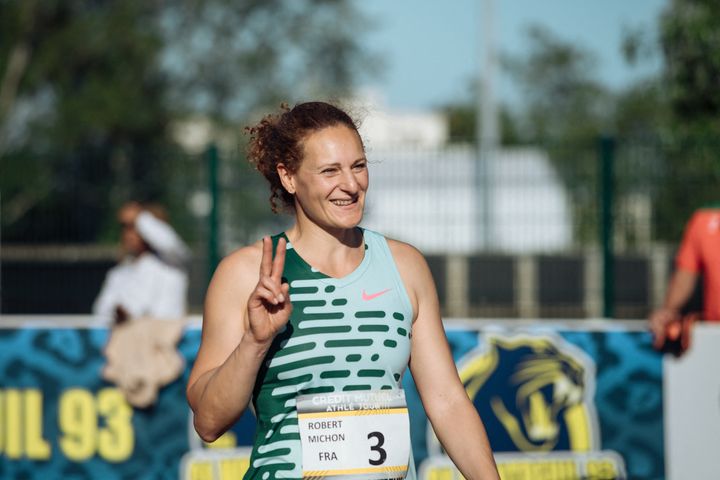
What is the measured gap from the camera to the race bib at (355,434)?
307cm

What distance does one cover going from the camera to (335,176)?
123 inches

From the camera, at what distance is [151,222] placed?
316 inches

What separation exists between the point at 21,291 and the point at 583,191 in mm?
5143

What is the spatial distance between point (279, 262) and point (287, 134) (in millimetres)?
454

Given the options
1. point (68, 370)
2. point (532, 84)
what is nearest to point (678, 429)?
point (68, 370)

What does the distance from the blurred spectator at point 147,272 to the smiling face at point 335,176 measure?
16.1ft

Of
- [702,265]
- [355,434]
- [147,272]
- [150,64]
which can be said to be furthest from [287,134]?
[150,64]

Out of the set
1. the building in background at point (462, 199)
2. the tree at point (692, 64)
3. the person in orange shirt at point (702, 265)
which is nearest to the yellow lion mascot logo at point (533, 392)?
the person in orange shirt at point (702, 265)

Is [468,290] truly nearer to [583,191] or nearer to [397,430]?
[583,191]

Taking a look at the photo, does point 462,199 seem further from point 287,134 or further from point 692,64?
point 287,134

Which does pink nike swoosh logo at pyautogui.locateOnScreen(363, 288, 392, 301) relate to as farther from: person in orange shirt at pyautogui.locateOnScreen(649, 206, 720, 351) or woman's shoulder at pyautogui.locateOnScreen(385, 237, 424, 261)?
person in orange shirt at pyautogui.locateOnScreen(649, 206, 720, 351)

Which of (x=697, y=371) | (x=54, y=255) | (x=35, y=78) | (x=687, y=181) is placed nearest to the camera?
(x=697, y=371)

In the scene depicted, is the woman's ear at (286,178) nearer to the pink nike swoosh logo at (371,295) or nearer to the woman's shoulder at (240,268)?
the woman's shoulder at (240,268)

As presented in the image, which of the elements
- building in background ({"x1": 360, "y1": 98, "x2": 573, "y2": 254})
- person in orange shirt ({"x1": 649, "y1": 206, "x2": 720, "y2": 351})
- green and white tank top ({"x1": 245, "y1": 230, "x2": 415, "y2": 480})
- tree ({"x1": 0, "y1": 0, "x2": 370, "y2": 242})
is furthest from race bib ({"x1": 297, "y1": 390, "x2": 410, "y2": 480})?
tree ({"x1": 0, "y1": 0, "x2": 370, "y2": 242})
